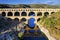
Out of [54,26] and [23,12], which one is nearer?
[54,26]

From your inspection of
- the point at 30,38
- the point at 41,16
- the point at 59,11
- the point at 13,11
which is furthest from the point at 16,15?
the point at 30,38

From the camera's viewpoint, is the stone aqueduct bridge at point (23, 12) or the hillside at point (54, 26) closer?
the hillside at point (54, 26)

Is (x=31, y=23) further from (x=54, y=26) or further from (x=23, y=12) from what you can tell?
(x=54, y=26)

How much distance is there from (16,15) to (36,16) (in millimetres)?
5840

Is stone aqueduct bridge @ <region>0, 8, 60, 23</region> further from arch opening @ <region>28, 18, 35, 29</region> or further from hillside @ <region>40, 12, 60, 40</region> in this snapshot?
hillside @ <region>40, 12, 60, 40</region>

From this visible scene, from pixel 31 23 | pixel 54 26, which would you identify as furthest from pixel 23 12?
pixel 54 26

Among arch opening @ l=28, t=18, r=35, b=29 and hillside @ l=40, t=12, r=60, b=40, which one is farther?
arch opening @ l=28, t=18, r=35, b=29

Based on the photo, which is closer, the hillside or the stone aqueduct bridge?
the hillside

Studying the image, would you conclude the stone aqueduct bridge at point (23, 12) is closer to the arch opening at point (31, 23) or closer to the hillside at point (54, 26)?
the arch opening at point (31, 23)

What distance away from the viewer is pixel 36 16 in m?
80.0

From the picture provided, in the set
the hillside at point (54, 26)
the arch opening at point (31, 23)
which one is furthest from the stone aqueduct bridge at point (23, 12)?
the hillside at point (54, 26)

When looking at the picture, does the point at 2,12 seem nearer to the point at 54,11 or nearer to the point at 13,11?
the point at 13,11

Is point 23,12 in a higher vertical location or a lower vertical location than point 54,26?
higher

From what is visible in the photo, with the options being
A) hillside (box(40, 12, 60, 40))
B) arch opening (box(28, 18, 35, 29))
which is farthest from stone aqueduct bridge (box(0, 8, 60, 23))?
hillside (box(40, 12, 60, 40))
